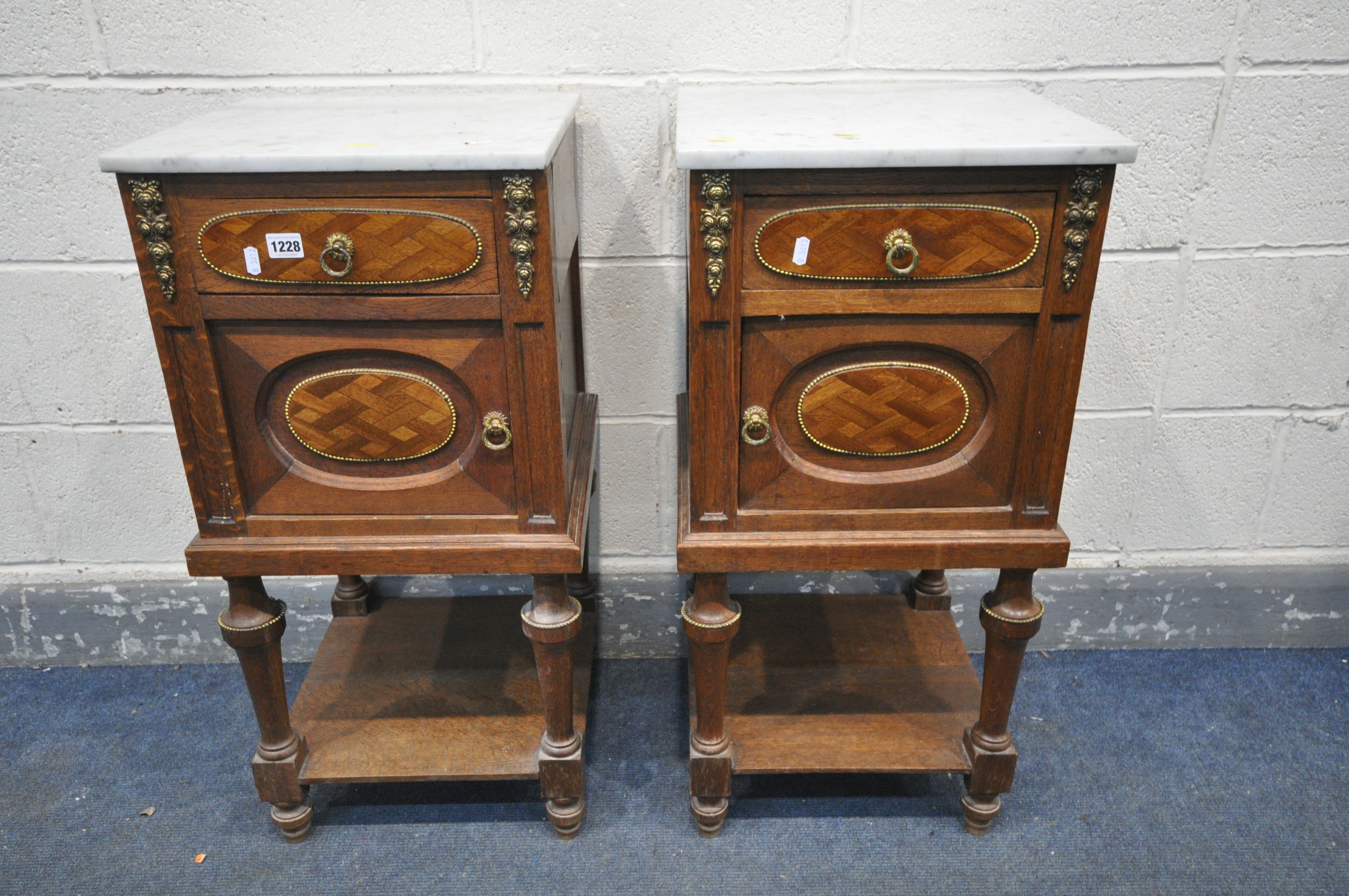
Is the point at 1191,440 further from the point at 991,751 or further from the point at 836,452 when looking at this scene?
the point at 836,452

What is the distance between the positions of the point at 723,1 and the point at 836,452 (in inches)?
28.1

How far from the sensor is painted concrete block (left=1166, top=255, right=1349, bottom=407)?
160 cm

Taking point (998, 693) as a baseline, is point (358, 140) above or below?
above

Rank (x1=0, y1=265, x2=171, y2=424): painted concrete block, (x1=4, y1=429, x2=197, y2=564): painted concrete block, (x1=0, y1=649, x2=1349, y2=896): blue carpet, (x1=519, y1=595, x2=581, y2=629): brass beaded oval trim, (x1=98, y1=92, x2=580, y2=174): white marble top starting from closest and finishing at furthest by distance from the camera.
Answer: (x1=98, y1=92, x2=580, y2=174): white marble top, (x1=519, y1=595, x2=581, y2=629): brass beaded oval trim, (x1=0, y1=649, x2=1349, y2=896): blue carpet, (x1=0, y1=265, x2=171, y2=424): painted concrete block, (x1=4, y1=429, x2=197, y2=564): painted concrete block

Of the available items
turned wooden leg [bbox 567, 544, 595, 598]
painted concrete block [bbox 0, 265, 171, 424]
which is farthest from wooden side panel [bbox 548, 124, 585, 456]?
painted concrete block [bbox 0, 265, 171, 424]

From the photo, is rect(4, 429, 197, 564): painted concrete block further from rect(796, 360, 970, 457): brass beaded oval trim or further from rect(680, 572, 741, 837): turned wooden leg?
rect(796, 360, 970, 457): brass beaded oval trim

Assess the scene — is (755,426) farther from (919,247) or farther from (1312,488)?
(1312,488)

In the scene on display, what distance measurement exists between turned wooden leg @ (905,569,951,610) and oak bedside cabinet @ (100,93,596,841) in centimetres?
72

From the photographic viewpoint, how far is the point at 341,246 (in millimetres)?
1044

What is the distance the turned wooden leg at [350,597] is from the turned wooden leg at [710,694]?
674mm

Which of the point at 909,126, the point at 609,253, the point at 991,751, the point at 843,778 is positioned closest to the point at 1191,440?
the point at 991,751

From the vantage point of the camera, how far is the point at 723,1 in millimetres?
1424

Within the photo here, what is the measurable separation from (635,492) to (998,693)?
0.72 m

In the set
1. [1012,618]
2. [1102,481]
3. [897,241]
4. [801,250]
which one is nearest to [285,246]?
[801,250]
